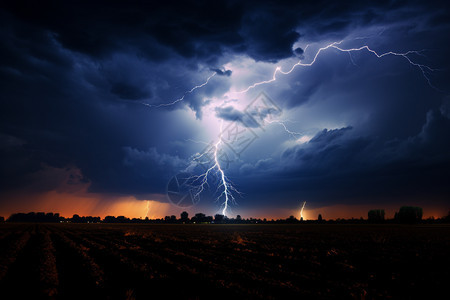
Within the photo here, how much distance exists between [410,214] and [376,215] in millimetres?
19870

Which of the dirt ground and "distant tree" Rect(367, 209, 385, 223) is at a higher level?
"distant tree" Rect(367, 209, 385, 223)

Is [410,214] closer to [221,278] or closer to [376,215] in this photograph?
[376,215]

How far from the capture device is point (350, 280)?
9953mm

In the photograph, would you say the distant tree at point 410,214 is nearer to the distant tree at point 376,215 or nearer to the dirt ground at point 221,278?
the distant tree at point 376,215

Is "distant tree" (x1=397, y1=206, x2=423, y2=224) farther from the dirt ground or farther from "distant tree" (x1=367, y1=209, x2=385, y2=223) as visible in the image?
the dirt ground

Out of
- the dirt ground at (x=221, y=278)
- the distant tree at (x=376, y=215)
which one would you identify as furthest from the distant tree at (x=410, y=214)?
the dirt ground at (x=221, y=278)

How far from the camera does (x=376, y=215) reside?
445 ft

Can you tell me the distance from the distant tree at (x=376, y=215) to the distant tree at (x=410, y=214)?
1238 centimetres

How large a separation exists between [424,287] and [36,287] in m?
13.2

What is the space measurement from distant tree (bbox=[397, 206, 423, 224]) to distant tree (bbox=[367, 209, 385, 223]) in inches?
487

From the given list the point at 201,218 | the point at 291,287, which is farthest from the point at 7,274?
the point at 201,218

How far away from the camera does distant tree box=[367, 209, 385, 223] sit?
133 m

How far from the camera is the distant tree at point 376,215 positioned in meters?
133

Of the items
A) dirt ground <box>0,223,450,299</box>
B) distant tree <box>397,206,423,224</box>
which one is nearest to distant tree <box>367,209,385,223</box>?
distant tree <box>397,206,423,224</box>
